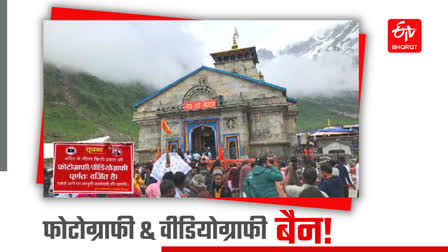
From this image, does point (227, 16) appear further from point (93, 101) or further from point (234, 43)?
point (93, 101)

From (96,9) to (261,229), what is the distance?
595 centimetres

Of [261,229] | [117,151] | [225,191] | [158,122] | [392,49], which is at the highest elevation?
[392,49]

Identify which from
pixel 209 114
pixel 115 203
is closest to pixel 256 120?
pixel 209 114

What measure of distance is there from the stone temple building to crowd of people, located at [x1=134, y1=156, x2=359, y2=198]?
2.15 metres

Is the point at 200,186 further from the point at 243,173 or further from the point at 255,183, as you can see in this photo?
the point at 243,173

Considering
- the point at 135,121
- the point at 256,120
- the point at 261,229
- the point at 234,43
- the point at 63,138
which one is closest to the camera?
the point at 261,229

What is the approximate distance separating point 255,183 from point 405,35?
14.2ft

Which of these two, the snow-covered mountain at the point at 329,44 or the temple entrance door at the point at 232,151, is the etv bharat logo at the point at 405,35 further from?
the temple entrance door at the point at 232,151

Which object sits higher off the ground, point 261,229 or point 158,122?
point 158,122

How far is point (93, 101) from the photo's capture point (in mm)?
9266

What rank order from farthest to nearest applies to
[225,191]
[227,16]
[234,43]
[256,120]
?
[256,120] → [234,43] → [227,16] → [225,191]

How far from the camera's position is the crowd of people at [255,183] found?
4727 millimetres

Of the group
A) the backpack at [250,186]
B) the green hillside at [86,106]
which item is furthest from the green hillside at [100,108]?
the backpack at [250,186]

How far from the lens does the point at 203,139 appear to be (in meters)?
10.0
